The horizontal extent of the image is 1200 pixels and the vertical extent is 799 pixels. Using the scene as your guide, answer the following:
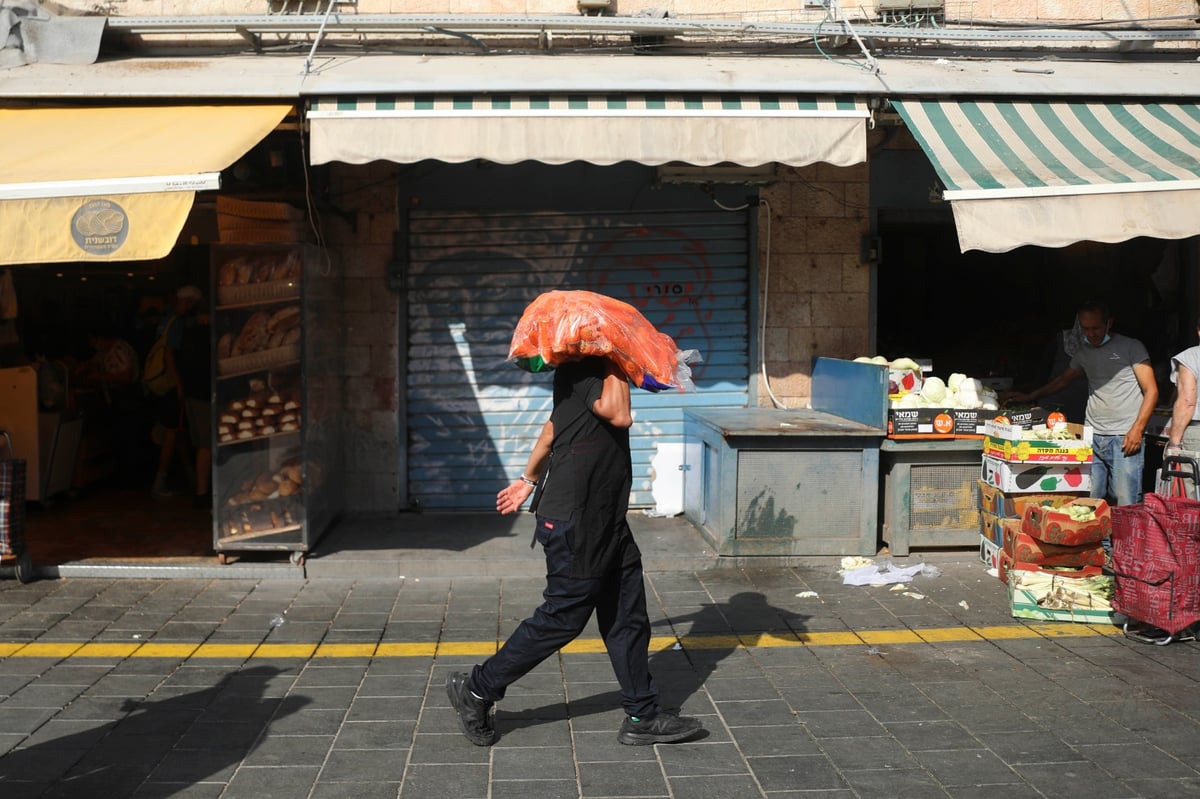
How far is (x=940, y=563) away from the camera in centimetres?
773

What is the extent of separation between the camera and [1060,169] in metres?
6.92

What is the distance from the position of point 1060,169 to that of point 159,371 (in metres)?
7.50

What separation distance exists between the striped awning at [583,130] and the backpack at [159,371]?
11.6ft

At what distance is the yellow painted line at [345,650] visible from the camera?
5793 mm

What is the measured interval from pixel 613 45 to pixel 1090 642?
18.3ft

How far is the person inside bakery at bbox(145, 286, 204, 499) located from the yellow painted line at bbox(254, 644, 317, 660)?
14.7 feet

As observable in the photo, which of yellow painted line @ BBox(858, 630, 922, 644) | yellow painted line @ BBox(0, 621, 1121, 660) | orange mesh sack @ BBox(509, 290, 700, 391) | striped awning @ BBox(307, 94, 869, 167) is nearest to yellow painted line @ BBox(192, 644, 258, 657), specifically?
yellow painted line @ BBox(0, 621, 1121, 660)

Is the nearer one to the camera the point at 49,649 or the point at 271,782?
the point at 271,782

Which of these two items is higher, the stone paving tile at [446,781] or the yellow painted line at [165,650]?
the yellow painted line at [165,650]

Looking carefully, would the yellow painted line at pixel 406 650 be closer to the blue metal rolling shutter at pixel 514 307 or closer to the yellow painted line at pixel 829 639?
the yellow painted line at pixel 829 639

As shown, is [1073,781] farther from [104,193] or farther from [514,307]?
[514,307]

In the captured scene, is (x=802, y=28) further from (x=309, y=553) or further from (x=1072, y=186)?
(x=309, y=553)

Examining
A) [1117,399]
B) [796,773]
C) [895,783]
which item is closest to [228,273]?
[796,773]

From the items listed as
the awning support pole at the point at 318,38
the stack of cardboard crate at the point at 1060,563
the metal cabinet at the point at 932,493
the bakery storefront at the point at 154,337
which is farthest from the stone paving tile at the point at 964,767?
the awning support pole at the point at 318,38
